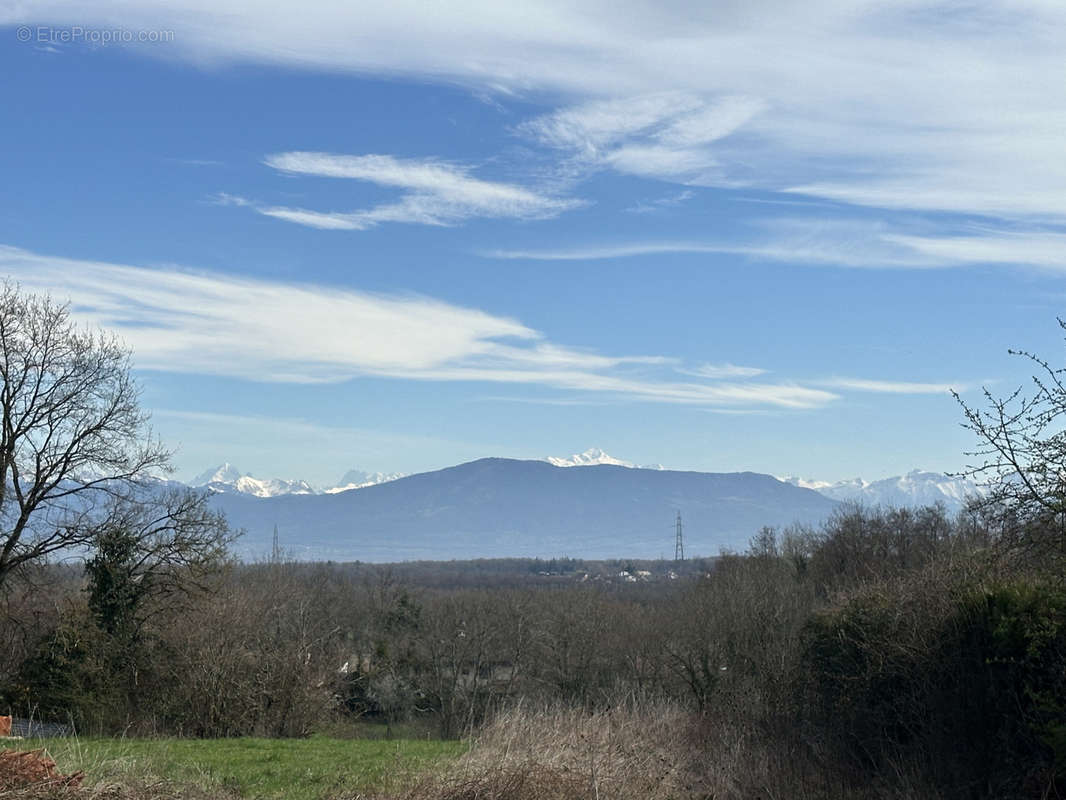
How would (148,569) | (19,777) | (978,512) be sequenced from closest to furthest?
(19,777)
(978,512)
(148,569)

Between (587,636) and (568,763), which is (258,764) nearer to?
(568,763)

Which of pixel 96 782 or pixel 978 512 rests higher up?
pixel 978 512

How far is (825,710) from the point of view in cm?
1684

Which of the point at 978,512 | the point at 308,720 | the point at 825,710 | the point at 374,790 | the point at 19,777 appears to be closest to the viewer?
the point at 19,777

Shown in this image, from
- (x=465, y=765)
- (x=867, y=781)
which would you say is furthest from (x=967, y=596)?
(x=465, y=765)

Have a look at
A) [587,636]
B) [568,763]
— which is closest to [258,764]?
[568,763]

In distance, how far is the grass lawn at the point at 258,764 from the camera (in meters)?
12.2

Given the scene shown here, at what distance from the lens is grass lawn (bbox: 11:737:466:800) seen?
12.2 meters

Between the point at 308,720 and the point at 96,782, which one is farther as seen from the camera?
the point at 308,720

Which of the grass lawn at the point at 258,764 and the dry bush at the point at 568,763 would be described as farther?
the grass lawn at the point at 258,764

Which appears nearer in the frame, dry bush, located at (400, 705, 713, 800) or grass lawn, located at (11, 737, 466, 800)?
dry bush, located at (400, 705, 713, 800)

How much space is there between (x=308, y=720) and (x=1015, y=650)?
21667 mm

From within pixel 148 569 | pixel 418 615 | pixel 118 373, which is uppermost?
pixel 118 373

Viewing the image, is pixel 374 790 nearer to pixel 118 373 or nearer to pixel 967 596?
pixel 967 596
